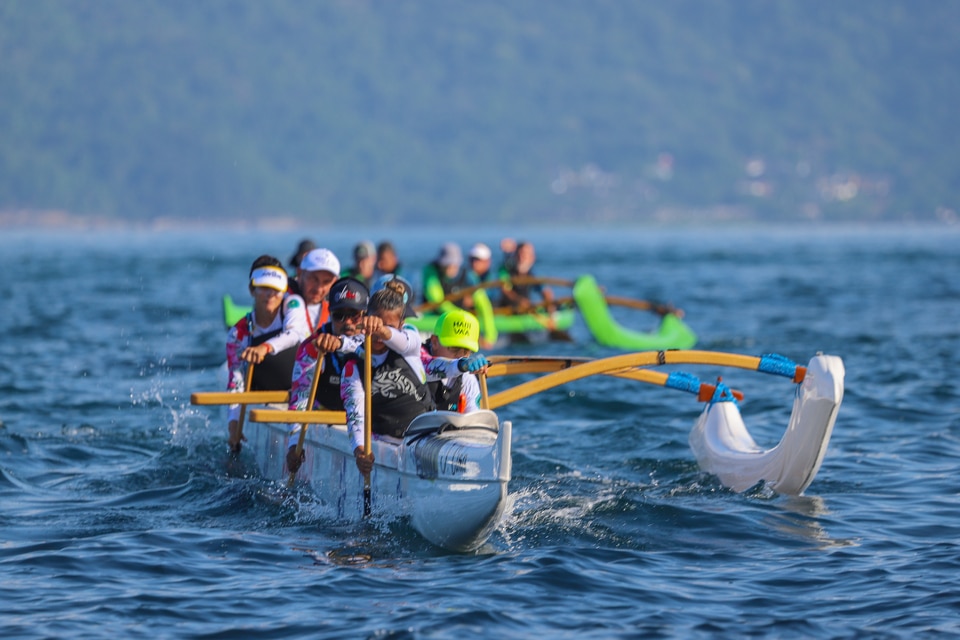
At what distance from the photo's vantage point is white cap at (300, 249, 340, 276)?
415 inches

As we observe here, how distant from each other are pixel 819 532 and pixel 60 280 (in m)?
36.8

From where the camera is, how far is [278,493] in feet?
32.1

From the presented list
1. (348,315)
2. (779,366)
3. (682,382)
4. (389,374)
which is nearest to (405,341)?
(389,374)

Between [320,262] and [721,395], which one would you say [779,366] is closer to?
[721,395]

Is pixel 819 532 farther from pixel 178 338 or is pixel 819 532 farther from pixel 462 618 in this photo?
pixel 178 338

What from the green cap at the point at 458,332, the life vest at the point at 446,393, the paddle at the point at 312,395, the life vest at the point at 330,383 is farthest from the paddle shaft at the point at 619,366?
the paddle at the point at 312,395

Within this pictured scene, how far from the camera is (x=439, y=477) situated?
7695 millimetres

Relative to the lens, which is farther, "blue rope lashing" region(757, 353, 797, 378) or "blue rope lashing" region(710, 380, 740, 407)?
"blue rope lashing" region(710, 380, 740, 407)

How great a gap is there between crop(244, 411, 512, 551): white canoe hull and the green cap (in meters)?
0.60

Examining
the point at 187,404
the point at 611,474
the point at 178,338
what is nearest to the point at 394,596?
the point at 611,474

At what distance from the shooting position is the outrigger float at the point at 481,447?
763 cm

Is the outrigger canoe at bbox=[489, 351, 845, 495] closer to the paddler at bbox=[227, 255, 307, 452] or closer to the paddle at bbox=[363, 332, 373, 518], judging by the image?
the paddle at bbox=[363, 332, 373, 518]

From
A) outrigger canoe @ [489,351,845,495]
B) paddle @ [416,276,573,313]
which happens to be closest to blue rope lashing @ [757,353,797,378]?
outrigger canoe @ [489,351,845,495]

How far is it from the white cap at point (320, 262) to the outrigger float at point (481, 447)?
1.27 m
